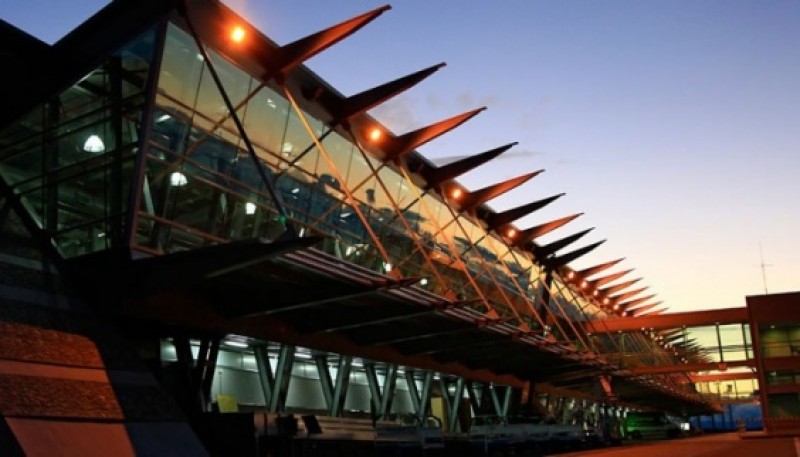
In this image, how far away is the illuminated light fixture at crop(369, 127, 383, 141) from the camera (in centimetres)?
2584

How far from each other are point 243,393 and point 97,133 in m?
11.8

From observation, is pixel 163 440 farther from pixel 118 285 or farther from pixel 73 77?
pixel 73 77

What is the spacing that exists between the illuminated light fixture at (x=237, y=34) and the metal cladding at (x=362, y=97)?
→ 11.6 ft

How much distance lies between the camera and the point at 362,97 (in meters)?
23.1

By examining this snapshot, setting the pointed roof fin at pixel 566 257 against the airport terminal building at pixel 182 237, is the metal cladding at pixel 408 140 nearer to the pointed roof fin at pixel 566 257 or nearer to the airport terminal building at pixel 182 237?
the airport terminal building at pixel 182 237

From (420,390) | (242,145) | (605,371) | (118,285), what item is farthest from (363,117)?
(605,371)

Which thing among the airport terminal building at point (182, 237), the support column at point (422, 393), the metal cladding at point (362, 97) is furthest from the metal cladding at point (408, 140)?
the support column at point (422, 393)

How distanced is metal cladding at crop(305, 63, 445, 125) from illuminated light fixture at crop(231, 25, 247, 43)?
140 inches

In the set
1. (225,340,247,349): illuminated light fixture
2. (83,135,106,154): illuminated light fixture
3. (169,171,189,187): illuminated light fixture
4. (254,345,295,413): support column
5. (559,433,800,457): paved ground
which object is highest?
(83,135,106,154): illuminated light fixture

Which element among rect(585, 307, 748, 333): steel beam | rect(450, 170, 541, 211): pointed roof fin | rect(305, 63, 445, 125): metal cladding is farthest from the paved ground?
rect(585, 307, 748, 333): steel beam

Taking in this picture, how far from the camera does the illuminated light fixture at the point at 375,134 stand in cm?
2584

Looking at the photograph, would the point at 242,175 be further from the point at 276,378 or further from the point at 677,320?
the point at 677,320

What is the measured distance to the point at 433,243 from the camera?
34.3 meters

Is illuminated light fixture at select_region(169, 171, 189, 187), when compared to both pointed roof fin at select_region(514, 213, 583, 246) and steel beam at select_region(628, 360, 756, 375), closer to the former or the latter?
pointed roof fin at select_region(514, 213, 583, 246)
